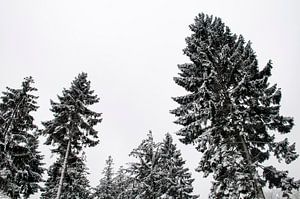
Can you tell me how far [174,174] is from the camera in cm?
2539

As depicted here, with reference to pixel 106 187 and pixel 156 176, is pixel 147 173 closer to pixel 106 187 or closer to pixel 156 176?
pixel 156 176

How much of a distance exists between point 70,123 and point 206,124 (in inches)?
430

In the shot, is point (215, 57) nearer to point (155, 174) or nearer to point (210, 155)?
point (210, 155)

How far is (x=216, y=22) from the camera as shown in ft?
53.4

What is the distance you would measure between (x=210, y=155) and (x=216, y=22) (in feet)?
28.9

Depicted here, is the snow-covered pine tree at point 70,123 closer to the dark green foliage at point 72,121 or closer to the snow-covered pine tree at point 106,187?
the dark green foliage at point 72,121

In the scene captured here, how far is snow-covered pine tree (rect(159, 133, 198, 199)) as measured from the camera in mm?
23467

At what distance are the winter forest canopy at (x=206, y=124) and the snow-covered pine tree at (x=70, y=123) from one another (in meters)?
0.07

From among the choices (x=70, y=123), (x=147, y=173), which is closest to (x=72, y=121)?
(x=70, y=123)

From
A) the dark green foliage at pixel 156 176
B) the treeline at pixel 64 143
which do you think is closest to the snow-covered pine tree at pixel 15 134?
the treeline at pixel 64 143

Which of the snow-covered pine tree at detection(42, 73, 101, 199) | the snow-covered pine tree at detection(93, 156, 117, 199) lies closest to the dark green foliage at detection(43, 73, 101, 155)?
the snow-covered pine tree at detection(42, 73, 101, 199)

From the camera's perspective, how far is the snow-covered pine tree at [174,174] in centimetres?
2347

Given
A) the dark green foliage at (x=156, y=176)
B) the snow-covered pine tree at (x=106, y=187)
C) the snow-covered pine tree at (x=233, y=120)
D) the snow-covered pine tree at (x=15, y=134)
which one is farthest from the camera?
the snow-covered pine tree at (x=106, y=187)

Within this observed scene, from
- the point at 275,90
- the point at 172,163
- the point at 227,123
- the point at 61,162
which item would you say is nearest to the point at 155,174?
the point at 172,163
